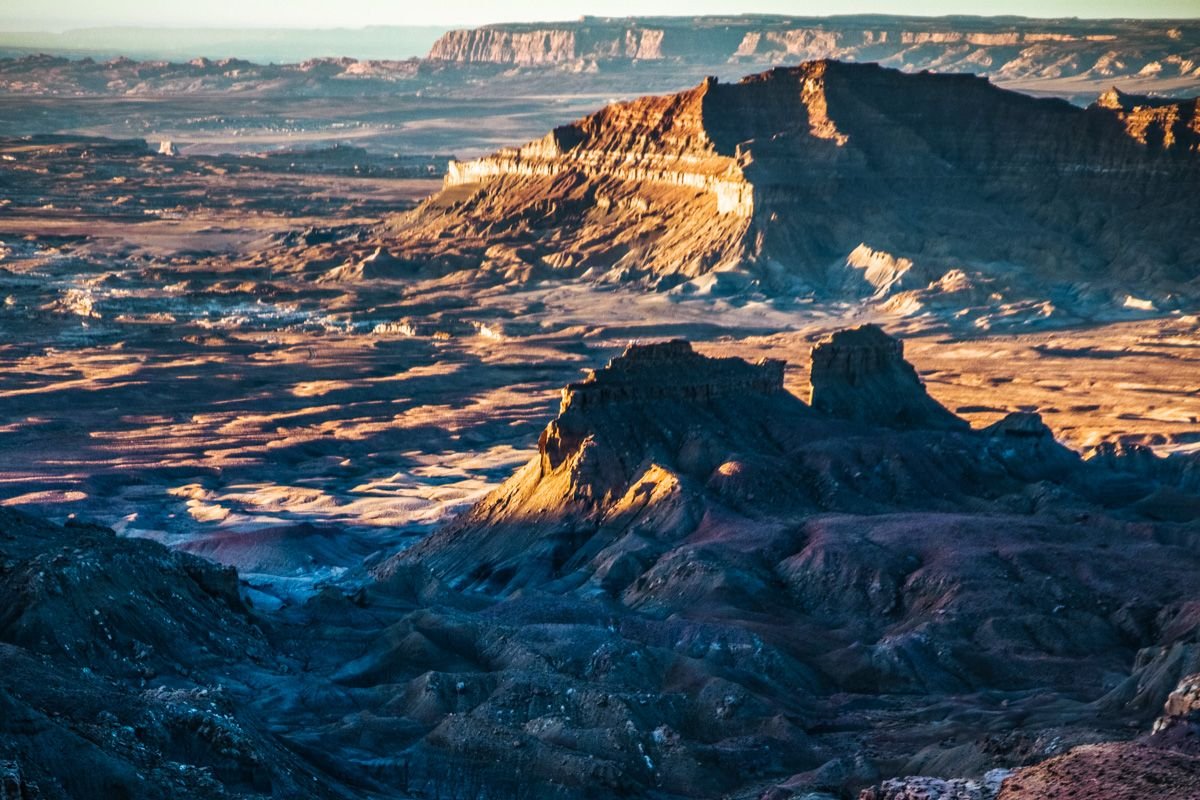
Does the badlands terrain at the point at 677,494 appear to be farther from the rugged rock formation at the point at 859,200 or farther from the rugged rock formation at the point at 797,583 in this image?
the rugged rock formation at the point at 859,200

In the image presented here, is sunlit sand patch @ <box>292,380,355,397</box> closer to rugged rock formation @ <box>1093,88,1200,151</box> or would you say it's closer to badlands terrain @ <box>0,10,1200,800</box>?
→ badlands terrain @ <box>0,10,1200,800</box>

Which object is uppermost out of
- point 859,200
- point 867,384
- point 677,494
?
point 867,384

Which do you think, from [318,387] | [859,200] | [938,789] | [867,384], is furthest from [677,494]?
[859,200]

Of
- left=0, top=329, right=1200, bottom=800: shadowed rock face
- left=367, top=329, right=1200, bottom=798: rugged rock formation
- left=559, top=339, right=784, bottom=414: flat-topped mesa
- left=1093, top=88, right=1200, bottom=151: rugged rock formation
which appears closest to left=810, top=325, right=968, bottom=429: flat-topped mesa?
left=367, top=329, right=1200, bottom=798: rugged rock formation

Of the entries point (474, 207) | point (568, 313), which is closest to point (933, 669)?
point (568, 313)

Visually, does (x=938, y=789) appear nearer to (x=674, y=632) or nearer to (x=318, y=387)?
(x=674, y=632)

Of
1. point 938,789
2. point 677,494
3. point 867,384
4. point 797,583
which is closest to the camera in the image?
point 938,789

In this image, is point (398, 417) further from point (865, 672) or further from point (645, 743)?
point (645, 743)
